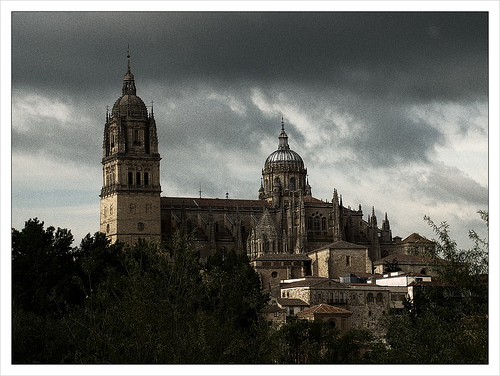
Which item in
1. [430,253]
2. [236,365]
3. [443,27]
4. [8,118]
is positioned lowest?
[236,365]

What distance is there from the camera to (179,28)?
69.8 ft

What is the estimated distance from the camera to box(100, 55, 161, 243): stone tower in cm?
7688

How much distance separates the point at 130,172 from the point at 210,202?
9.09 metres

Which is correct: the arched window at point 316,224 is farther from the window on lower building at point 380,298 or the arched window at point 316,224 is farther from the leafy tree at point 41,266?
the leafy tree at point 41,266

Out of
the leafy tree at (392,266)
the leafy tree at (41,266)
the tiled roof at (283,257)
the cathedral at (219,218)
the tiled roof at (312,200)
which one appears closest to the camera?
the leafy tree at (41,266)

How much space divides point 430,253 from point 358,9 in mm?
5667

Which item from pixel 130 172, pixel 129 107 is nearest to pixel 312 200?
pixel 130 172

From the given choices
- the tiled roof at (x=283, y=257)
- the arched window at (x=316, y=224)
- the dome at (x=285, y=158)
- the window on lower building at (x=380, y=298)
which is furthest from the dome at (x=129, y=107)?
the window on lower building at (x=380, y=298)

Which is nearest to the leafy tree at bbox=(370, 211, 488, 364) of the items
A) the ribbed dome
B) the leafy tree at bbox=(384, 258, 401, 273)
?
the leafy tree at bbox=(384, 258, 401, 273)

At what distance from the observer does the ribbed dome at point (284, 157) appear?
9606 centimetres

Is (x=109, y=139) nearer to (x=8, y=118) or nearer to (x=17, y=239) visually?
(x=17, y=239)

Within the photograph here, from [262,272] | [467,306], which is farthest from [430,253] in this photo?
[262,272]

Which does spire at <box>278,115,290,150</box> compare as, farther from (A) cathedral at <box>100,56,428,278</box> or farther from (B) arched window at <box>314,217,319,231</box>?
(B) arched window at <box>314,217,319,231</box>

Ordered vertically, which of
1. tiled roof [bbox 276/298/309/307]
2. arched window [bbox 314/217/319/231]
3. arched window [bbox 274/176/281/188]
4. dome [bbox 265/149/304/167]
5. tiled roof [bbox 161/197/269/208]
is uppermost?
dome [bbox 265/149/304/167]
